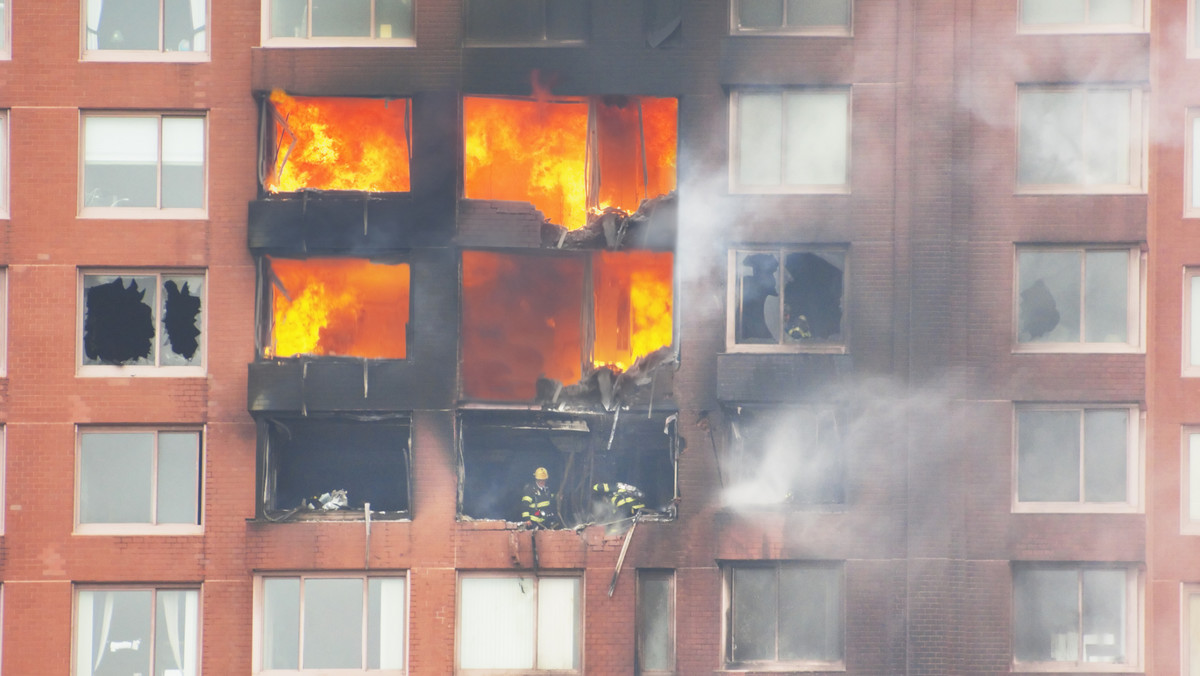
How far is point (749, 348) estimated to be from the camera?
603 inches

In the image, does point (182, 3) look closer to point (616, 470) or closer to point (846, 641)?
point (616, 470)

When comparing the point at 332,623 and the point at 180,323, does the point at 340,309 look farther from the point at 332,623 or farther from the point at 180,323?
the point at 332,623

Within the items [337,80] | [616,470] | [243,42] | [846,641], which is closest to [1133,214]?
[846,641]

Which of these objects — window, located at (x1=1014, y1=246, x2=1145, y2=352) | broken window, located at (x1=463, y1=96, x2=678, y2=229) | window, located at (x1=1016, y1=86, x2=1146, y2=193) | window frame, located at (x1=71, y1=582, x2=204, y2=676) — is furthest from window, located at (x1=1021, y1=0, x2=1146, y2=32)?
window frame, located at (x1=71, y1=582, x2=204, y2=676)

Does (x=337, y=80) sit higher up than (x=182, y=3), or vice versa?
(x=182, y=3)

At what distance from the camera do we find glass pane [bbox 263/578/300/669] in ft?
49.5

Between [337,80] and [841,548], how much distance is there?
11716mm

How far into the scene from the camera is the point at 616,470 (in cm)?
1541

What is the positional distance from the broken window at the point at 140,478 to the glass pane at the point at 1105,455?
15.3 meters

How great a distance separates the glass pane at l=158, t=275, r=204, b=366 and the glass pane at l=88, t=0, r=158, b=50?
415 centimetres

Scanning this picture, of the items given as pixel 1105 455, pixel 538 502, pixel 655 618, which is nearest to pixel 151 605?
pixel 538 502

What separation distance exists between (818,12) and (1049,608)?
10993 mm

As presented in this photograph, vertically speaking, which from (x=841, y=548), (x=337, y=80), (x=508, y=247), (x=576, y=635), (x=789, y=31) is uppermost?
(x=789, y=31)

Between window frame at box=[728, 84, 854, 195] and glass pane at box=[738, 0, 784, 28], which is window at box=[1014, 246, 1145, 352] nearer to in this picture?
window frame at box=[728, 84, 854, 195]
